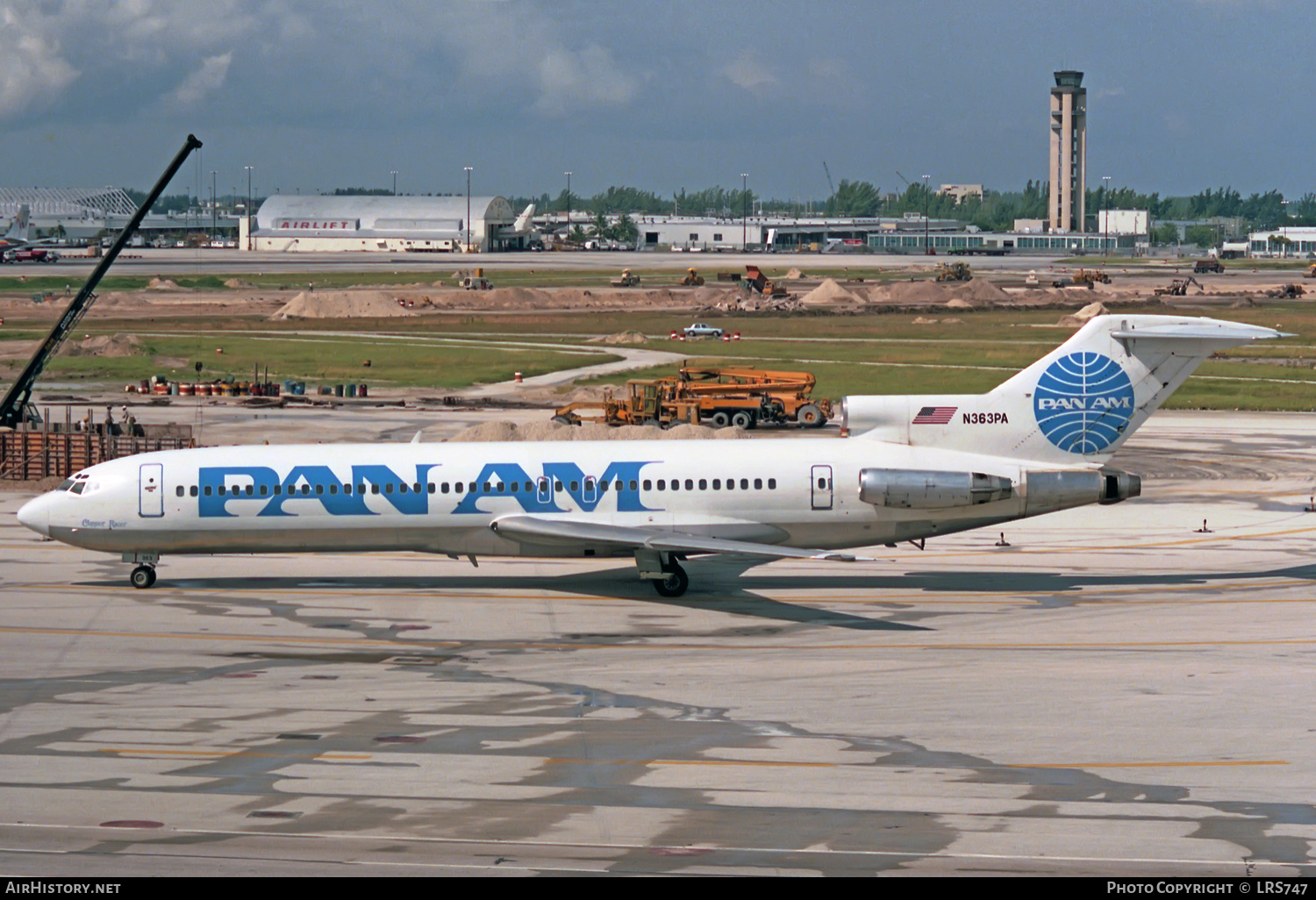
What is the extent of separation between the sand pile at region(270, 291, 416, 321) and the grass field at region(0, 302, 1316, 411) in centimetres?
327

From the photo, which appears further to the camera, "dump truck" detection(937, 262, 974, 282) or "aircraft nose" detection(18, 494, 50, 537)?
"dump truck" detection(937, 262, 974, 282)

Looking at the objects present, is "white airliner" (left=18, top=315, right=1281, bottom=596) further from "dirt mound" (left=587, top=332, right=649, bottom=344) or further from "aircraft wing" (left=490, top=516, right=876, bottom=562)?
"dirt mound" (left=587, top=332, right=649, bottom=344)

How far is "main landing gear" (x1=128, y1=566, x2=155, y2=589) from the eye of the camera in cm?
3747

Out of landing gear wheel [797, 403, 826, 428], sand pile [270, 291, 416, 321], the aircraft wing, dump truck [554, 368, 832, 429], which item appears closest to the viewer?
the aircraft wing

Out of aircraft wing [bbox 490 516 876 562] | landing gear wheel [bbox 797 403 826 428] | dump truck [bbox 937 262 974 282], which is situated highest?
dump truck [bbox 937 262 974 282]

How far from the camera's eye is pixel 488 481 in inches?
1417

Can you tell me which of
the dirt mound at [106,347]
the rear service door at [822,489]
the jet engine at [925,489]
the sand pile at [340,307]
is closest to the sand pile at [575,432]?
the rear service door at [822,489]

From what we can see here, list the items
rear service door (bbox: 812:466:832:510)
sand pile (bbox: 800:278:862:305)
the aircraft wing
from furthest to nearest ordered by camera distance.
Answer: sand pile (bbox: 800:278:862:305) → rear service door (bbox: 812:466:832:510) → the aircraft wing

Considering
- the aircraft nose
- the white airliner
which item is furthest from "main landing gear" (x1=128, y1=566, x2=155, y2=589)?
the aircraft nose

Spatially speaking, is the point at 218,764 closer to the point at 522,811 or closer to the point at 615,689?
the point at 522,811

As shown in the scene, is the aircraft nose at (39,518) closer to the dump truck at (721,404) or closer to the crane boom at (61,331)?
the crane boom at (61,331)

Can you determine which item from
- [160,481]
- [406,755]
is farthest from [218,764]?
[160,481]

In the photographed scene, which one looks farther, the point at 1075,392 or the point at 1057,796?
the point at 1075,392

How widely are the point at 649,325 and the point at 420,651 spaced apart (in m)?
90.1
